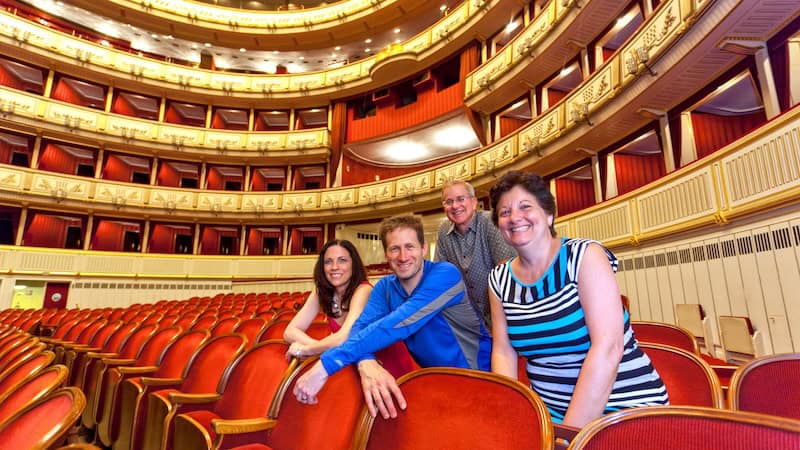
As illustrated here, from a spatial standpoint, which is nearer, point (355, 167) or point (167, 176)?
point (167, 176)

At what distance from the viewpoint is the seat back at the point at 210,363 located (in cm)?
153

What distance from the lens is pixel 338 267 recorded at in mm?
1494

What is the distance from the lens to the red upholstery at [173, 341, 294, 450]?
1220 mm

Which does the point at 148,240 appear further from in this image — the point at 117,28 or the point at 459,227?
the point at 459,227

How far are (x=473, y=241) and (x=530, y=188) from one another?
56cm

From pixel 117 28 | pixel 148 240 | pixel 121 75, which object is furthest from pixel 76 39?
pixel 148 240

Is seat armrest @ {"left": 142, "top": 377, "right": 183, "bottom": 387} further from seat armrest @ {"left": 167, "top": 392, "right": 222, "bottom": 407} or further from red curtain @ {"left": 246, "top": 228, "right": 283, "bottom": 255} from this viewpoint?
red curtain @ {"left": 246, "top": 228, "right": 283, "bottom": 255}

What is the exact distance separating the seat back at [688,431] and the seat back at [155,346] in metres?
2.10

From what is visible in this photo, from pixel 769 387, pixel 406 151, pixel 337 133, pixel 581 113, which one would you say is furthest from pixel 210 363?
pixel 337 133

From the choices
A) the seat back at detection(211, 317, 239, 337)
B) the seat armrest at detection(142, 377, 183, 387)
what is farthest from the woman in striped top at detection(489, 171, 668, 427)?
the seat back at detection(211, 317, 239, 337)

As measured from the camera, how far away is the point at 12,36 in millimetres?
7609

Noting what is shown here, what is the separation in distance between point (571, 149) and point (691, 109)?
4.41ft

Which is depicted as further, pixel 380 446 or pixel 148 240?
pixel 148 240

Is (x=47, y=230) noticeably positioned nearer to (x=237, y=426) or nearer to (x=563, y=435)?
(x=237, y=426)
